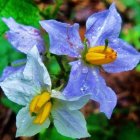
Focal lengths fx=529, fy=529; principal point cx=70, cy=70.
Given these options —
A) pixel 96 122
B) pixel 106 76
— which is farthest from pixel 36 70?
pixel 106 76

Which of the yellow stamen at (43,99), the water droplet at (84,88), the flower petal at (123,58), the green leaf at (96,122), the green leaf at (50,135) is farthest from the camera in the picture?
the green leaf at (96,122)

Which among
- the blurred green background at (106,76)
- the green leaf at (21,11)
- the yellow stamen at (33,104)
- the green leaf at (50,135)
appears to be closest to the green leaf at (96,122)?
the blurred green background at (106,76)

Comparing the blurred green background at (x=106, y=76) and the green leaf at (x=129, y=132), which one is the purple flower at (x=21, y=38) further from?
the green leaf at (x=129, y=132)

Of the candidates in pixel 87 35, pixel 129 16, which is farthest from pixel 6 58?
pixel 129 16

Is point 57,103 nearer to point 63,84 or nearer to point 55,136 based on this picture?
point 63,84

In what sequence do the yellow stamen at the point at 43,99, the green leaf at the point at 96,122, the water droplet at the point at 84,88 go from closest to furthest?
1. the yellow stamen at the point at 43,99
2. the water droplet at the point at 84,88
3. the green leaf at the point at 96,122

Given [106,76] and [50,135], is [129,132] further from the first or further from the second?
[50,135]

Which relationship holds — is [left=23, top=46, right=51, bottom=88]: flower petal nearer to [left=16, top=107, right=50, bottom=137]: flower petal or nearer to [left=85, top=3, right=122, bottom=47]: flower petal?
[left=16, top=107, right=50, bottom=137]: flower petal
